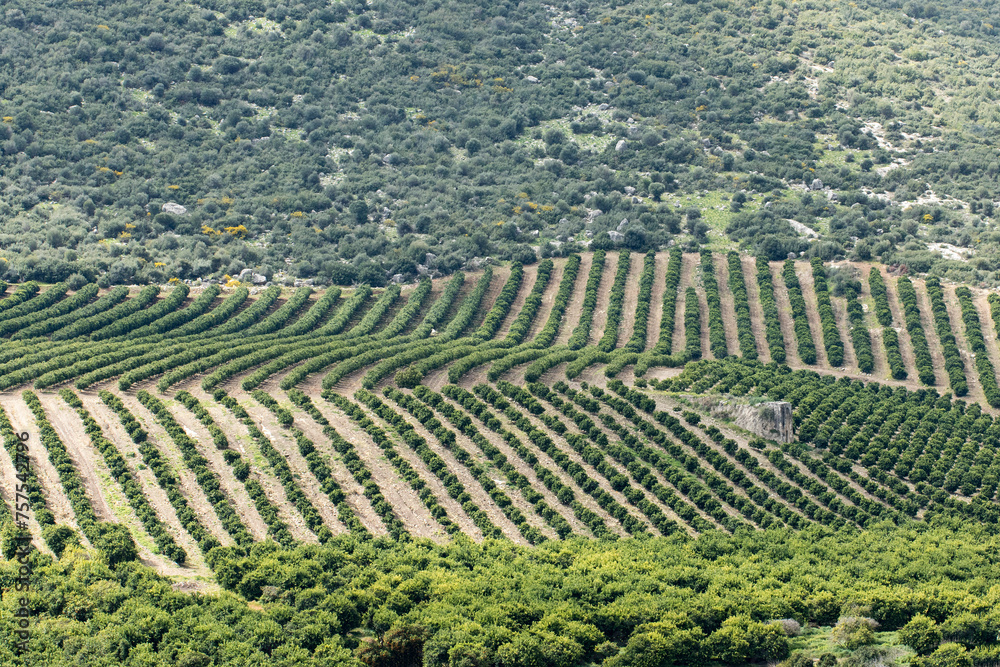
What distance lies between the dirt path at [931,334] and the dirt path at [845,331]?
5.21 m

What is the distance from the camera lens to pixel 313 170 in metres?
110

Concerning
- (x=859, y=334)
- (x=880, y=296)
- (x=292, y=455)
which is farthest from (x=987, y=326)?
(x=292, y=455)

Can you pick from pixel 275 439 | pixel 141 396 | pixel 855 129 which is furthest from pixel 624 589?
pixel 855 129

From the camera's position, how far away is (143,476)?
192 ft

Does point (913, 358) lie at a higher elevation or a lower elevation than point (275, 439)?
higher

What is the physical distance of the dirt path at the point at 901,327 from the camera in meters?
77.6

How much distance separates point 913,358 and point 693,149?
41471 mm

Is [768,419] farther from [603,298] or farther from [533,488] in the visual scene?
[603,298]

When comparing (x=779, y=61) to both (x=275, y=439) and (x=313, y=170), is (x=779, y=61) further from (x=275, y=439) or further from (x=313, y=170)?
(x=275, y=439)

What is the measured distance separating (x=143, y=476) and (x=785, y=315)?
49617mm

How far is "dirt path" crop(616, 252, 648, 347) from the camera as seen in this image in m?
83.5

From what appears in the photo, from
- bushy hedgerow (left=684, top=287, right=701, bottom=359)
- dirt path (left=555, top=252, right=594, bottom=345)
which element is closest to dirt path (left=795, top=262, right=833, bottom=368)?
bushy hedgerow (left=684, top=287, right=701, bottom=359)

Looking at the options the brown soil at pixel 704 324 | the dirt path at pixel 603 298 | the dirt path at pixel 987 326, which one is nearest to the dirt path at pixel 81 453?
the dirt path at pixel 603 298

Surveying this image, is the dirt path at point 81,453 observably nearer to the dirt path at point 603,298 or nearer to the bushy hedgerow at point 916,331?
the dirt path at point 603,298
